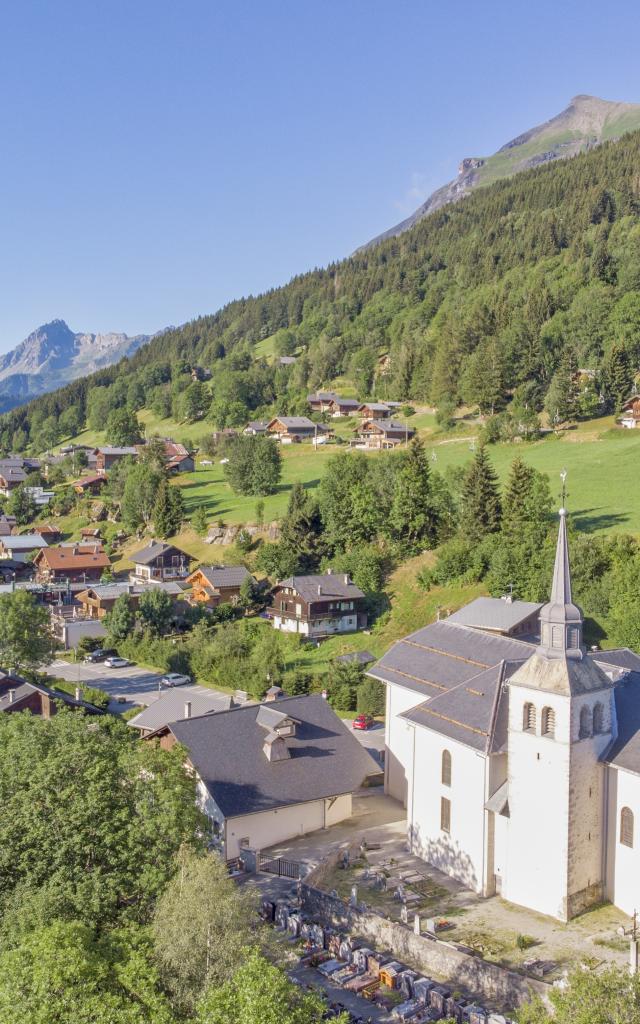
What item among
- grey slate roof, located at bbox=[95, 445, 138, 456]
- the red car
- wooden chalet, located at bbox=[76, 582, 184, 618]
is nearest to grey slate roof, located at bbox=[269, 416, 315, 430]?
grey slate roof, located at bbox=[95, 445, 138, 456]

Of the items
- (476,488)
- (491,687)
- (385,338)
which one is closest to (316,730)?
(491,687)

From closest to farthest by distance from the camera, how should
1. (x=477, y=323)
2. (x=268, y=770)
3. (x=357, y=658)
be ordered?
(x=268, y=770) < (x=357, y=658) < (x=477, y=323)

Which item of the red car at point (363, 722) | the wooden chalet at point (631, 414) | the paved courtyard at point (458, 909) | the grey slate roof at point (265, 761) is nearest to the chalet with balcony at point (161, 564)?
the red car at point (363, 722)

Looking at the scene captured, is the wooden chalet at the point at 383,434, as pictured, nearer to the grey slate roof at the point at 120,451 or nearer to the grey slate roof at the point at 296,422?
the grey slate roof at the point at 296,422

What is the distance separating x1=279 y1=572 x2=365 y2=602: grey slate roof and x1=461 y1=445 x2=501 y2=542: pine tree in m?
10.5

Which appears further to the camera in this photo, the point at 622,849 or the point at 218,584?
the point at 218,584

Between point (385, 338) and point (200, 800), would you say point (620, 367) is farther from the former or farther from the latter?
point (200, 800)

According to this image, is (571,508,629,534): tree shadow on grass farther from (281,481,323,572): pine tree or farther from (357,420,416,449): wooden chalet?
(357,420,416,449): wooden chalet

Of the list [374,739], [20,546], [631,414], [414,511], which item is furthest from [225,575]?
[631,414]

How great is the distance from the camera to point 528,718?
100 feet

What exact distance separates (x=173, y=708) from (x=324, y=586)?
2553 centimetres

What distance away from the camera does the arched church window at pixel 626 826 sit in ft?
97.1

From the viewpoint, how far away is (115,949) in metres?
22.5

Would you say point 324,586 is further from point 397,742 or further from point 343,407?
point 343,407
